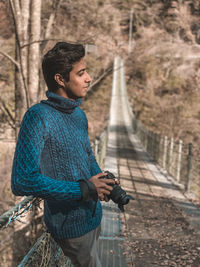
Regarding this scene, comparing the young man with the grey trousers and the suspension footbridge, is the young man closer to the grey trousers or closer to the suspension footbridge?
the grey trousers

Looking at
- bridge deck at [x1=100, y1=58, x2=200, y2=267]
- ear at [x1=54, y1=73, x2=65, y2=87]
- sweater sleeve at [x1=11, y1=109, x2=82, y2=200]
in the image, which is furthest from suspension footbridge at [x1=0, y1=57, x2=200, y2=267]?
ear at [x1=54, y1=73, x2=65, y2=87]

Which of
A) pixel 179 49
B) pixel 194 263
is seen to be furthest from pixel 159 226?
pixel 179 49

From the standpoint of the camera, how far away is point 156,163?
38.3ft

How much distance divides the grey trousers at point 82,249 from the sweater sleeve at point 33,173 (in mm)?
276

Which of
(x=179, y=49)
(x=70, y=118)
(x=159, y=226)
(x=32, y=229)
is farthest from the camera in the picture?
(x=179, y=49)

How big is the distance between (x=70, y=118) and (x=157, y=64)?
42.6 metres

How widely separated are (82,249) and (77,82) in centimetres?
76

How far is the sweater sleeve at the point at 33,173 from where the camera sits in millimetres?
1174

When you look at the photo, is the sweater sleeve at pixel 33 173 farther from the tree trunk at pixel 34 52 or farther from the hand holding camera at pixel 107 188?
the tree trunk at pixel 34 52

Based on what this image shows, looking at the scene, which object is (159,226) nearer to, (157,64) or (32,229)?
(32,229)

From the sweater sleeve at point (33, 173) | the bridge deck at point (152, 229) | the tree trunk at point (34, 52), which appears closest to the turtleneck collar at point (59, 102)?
the sweater sleeve at point (33, 173)

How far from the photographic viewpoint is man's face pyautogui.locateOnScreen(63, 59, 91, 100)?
1377mm

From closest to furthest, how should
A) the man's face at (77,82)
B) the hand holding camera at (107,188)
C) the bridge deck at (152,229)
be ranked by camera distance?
the hand holding camera at (107,188) < the man's face at (77,82) < the bridge deck at (152,229)

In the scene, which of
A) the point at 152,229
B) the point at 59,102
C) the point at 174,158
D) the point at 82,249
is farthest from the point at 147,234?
the point at 174,158
